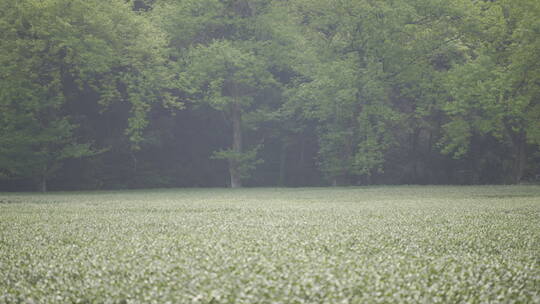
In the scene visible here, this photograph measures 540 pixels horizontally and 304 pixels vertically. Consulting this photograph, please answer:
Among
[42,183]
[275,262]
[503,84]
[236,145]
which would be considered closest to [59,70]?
[42,183]

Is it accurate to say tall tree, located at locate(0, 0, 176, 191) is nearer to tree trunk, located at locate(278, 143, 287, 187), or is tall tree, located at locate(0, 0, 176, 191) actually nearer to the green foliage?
the green foliage

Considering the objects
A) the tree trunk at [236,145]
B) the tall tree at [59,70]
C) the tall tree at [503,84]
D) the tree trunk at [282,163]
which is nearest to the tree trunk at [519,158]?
the tall tree at [503,84]

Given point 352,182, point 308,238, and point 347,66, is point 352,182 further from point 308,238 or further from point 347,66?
point 308,238

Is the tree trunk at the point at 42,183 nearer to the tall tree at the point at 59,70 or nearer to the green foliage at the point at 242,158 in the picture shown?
the tall tree at the point at 59,70

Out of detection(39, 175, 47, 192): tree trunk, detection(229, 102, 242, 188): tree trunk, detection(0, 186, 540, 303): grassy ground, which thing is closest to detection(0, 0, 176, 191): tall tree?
detection(39, 175, 47, 192): tree trunk

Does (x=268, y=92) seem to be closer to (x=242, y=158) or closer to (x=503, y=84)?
(x=242, y=158)

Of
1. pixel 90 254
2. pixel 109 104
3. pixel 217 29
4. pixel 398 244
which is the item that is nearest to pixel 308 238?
pixel 398 244

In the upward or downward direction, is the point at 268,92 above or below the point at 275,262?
above

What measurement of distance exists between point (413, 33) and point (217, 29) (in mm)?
13861

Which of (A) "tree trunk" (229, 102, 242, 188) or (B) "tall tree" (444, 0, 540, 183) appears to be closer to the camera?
(B) "tall tree" (444, 0, 540, 183)

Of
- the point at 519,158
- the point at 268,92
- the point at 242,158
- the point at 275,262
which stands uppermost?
the point at 268,92

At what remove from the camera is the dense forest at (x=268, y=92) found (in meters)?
30.8

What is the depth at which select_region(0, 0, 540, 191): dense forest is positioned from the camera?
30781mm

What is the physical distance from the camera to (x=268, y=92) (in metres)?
39.3
